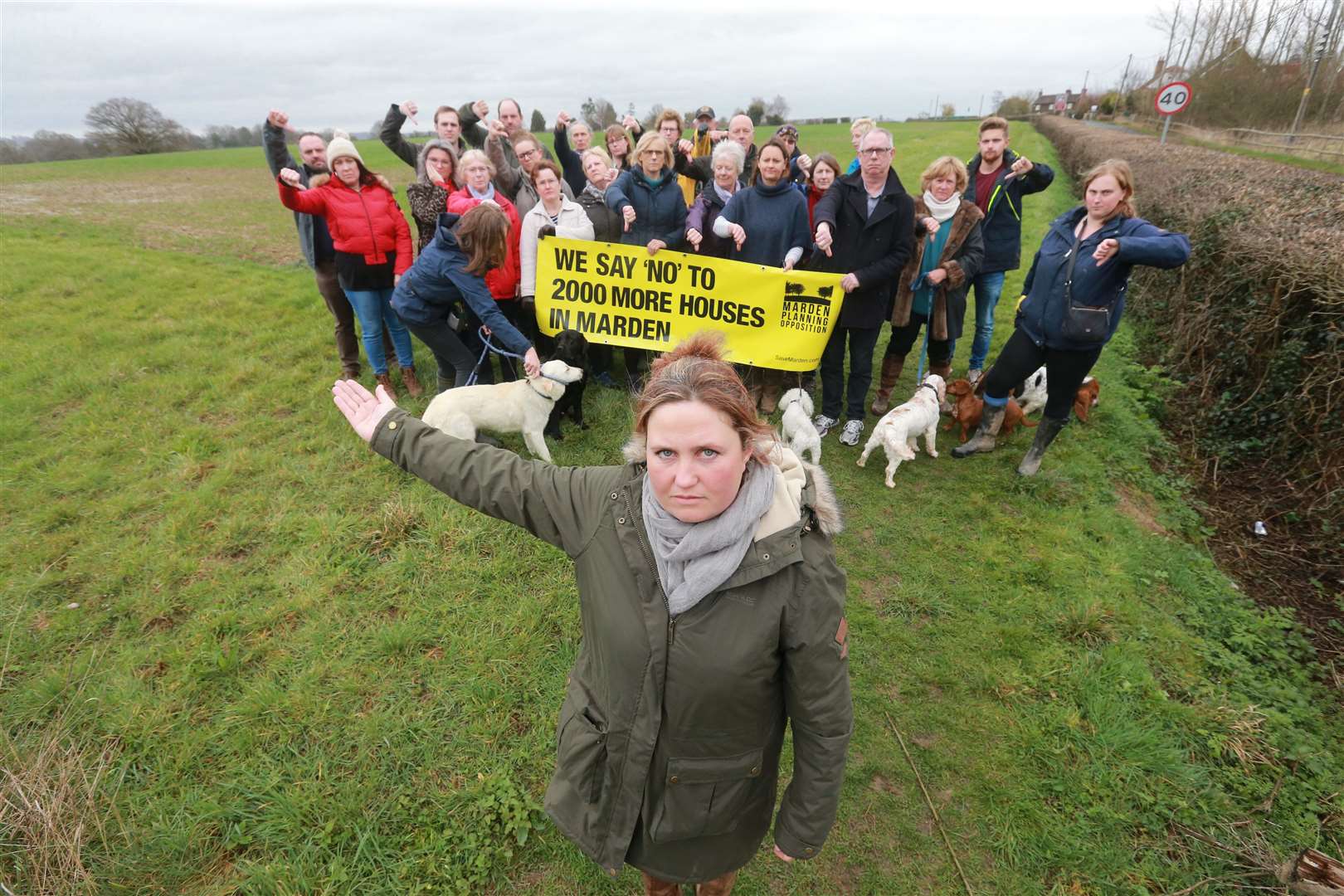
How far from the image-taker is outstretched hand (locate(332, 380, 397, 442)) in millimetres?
2156

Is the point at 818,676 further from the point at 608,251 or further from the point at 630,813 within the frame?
the point at 608,251

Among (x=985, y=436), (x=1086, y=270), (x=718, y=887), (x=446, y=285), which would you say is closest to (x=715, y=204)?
(x=446, y=285)

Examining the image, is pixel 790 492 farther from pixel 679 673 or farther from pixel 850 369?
pixel 850 369

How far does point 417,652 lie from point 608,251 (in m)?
4.43

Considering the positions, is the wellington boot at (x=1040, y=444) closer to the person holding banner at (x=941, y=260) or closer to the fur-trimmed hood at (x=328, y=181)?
the person holding banner at (x=941, y=260)

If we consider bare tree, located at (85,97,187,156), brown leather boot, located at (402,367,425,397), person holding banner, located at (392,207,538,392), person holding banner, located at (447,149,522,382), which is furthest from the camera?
bare tree, located at (85,97,187,156)

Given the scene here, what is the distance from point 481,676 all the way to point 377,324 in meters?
4.62

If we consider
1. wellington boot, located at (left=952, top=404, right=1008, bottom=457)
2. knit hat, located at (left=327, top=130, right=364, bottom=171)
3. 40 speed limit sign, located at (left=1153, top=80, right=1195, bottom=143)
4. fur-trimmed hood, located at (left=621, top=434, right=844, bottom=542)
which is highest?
40 speed limit sign, located at (left=1153, top=80, right=1195, bottom=143)

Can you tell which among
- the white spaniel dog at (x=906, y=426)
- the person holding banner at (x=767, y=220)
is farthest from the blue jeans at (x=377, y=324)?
the white spaniel dog at (x=906, y=426)

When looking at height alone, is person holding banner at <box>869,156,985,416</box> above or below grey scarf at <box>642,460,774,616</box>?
above

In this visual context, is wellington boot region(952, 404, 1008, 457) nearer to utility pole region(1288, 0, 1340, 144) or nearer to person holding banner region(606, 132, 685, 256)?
person holding banner region(606, 132, 685, 256)

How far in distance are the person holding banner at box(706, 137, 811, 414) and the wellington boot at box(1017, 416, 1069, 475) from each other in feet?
9.73

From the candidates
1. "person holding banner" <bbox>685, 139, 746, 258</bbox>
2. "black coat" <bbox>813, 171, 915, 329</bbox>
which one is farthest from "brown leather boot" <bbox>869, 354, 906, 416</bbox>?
"person holding banner" <bbox>685, 139, 746, 258</bbox>

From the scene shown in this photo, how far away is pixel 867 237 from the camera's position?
18.0 feet
